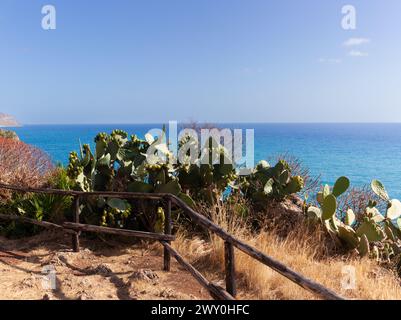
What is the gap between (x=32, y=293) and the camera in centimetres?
388

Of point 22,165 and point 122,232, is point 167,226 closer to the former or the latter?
point 122,232

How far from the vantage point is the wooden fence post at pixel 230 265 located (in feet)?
11.4

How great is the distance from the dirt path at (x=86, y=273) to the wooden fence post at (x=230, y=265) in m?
0.55

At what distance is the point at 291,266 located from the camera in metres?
5.01

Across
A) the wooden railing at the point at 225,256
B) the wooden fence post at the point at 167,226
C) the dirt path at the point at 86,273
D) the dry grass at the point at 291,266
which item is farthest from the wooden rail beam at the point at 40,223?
the dry grass at the point at 291,266

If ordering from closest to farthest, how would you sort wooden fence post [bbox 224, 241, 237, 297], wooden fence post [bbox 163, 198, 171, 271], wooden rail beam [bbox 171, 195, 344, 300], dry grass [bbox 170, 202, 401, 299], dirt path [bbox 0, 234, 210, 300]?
1. wooden rail beam [bbox 171, 195, 344, 300]
2. wooden fence post [bbox 224, 241, 237, 297]
3. dirt path [bbox 0, 234, 210, 300]
4. dry grass [bbox 170, 202, 401, 299]
5. wooden fence post [bbox 163, 198, 171, 271]

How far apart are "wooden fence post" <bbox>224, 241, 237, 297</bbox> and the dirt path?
1.79 feet

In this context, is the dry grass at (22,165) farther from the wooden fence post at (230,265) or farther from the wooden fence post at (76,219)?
the wooden fence post at (230,265)

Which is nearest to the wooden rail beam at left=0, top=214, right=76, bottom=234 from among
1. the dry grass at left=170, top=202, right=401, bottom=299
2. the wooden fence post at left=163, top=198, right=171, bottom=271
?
the wooden fence post at left=163, top=198, right=171, bottom=271

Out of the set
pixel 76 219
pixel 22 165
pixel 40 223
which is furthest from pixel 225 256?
pixel 22 165

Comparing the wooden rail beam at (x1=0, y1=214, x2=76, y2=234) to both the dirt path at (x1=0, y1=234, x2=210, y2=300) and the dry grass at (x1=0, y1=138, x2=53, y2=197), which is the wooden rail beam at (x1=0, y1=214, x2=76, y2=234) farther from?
the dry grass at (x1=0, y1=138, x2=53, y2=197)

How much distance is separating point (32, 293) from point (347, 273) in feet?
11.4

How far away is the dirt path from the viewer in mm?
3949
